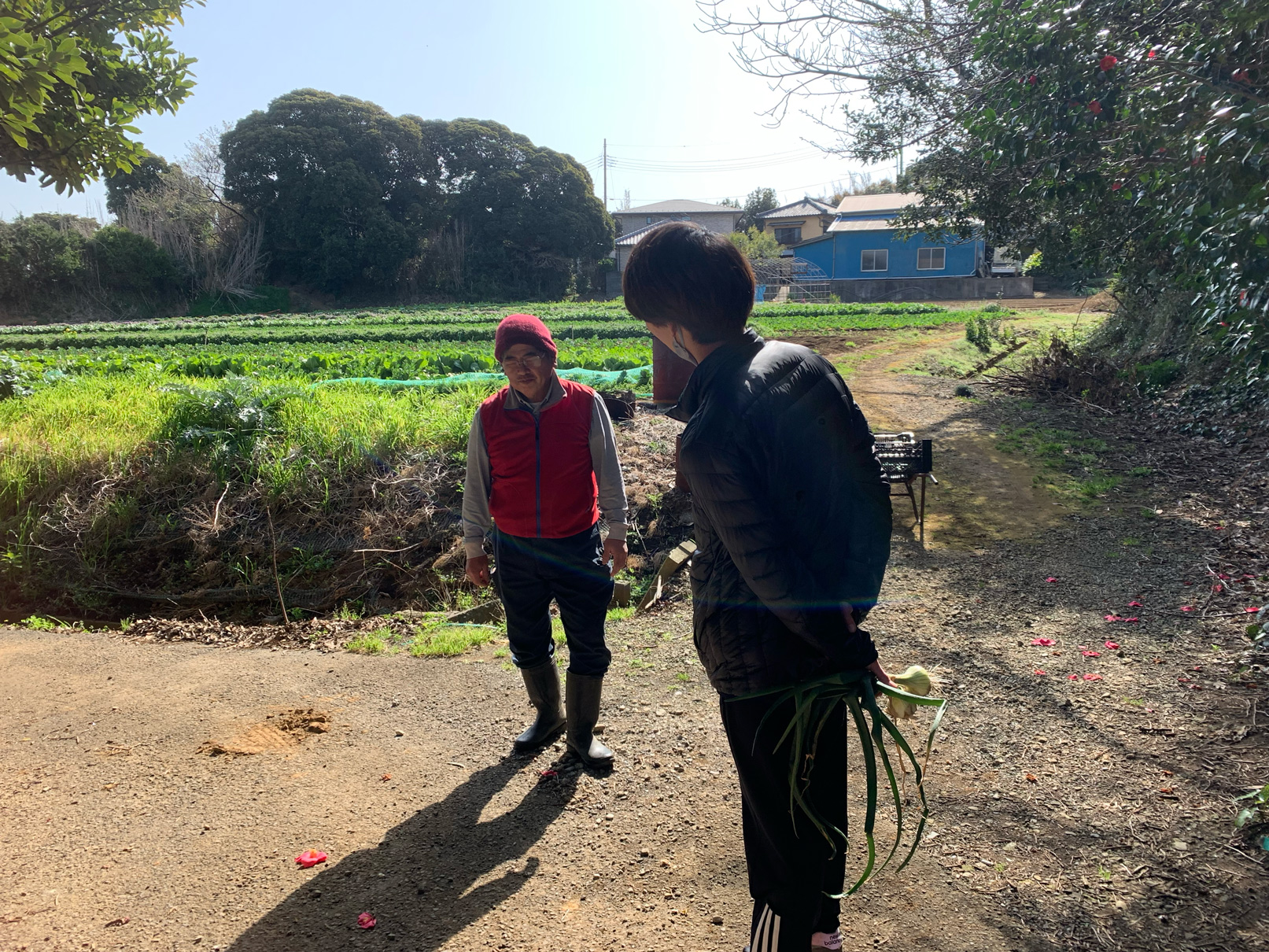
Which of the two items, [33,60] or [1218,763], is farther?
[33,60]

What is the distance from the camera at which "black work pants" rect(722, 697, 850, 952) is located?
69.6 inches

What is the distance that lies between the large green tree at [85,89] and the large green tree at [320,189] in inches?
1593

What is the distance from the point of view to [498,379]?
10.1 meters

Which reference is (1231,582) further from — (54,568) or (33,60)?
(54,568)

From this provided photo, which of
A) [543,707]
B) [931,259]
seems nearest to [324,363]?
[543,707]

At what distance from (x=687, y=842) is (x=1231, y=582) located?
4.34 metres

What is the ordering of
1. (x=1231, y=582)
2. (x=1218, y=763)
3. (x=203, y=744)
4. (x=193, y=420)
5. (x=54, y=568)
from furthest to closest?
(x=193, y=420), (x=54, y=568), (x=1231, y=582), (x=203, y=744), (x=1218, y=763)

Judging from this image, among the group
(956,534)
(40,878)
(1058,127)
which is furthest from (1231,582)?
(40,878)

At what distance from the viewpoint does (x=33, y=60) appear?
12.4 feet

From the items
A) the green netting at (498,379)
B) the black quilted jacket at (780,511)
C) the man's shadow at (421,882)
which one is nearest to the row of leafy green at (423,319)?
the green netting at (498,379)

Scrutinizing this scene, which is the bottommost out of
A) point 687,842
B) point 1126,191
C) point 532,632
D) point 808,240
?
point 687,842

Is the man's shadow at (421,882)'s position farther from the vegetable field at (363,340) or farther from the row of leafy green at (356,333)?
the row of leafy green at (356,333)

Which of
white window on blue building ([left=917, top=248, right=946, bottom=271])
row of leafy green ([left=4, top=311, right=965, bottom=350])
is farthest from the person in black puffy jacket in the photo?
white window on blue building ([left=917, top=248, right=946, bottom=271])

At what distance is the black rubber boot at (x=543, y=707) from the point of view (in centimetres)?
338
